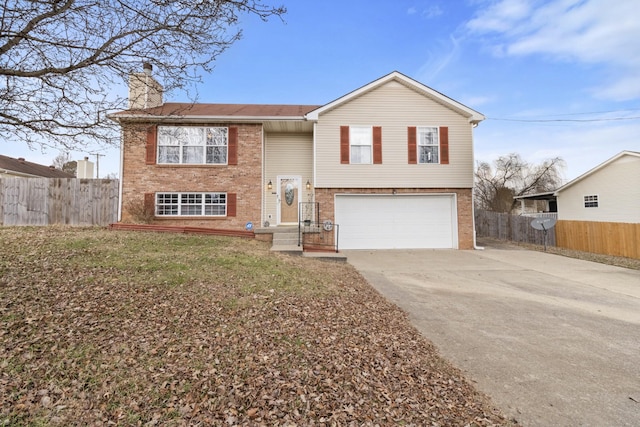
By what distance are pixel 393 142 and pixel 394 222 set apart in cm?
334

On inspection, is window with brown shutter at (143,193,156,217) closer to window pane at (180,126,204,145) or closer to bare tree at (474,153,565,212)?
window pane at (180,126,204,145)

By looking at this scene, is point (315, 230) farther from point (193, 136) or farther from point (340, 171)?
point (193, 136)

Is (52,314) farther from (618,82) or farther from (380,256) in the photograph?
(618,82)

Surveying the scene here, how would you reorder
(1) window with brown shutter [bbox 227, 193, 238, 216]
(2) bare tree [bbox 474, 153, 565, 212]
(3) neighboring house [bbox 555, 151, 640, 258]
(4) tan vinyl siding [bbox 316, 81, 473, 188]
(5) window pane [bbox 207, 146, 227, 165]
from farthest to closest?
(2) bare tree [bbox 474, 153, 565, 212]
(3) neighboring house [bbox 555, 151, 640, 258]
(4) tan vinyl siding [bbox 316, 81, 473, 188]
(5) window pane [bbox 207, 146, 227, 165]
(1) window with brown shutter [bbox 227, 193, 238, 216]

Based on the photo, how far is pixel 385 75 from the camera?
12469 millimetres

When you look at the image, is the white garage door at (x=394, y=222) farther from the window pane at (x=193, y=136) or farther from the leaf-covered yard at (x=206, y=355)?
the leaf-covered yard at (x=206, y=355)

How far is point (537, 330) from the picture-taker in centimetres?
432

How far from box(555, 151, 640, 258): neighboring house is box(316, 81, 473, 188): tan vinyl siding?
22.2 ft

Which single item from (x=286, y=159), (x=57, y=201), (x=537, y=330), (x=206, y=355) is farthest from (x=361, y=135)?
(x=57, y=201)

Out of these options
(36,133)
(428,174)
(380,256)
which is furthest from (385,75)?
(36,133)

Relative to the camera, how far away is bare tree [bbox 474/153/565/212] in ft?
118

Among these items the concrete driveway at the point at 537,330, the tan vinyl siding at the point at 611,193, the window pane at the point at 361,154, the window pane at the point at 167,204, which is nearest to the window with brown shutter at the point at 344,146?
the window pane at the point at 361,154

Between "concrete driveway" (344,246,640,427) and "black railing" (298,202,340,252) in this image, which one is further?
"black railing" (298,202,340,252)

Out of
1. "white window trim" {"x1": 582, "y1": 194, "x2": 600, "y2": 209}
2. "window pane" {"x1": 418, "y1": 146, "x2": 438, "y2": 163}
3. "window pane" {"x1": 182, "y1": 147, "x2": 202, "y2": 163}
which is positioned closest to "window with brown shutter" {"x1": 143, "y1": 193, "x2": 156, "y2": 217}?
"window pane" {"x1": 182, "y1": 147, "x2": 202, "y2": 163}
